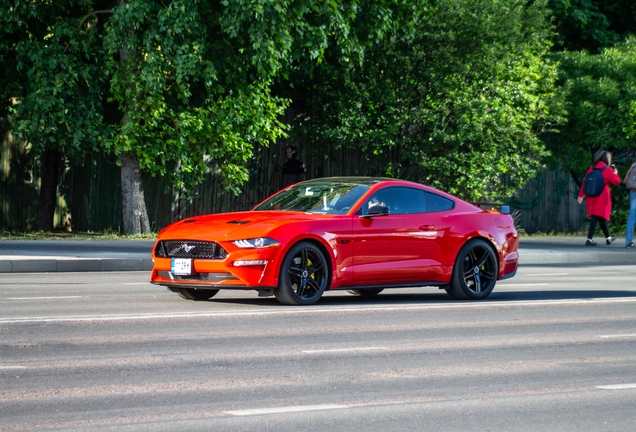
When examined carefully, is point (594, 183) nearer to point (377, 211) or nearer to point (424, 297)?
point (424, 297)

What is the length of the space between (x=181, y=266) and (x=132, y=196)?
42.1ft

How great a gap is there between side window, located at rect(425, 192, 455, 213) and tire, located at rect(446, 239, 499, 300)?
50 cm

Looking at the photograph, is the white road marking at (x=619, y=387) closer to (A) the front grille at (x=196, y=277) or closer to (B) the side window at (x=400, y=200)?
(A) the front grille at (x=196, y=277)

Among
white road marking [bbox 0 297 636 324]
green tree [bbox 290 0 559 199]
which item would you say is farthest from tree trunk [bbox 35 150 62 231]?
white road marking [bbox 0 297 636 324]

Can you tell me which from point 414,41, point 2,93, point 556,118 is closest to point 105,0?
point 2,93

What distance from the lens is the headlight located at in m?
12.4

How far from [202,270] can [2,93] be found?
44.8 feet

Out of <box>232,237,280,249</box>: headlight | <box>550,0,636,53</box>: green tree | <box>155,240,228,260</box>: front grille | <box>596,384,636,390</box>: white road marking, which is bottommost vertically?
<box>596,384,636,390</box>: white road marking

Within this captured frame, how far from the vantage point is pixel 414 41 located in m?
27.0

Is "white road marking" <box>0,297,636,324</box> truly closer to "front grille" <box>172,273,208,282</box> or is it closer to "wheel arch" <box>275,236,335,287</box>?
"wheel arch" <box>275,236,335,287</box>

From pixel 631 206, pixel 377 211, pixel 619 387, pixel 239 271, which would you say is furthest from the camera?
pixel 631 206

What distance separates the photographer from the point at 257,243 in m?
12.4

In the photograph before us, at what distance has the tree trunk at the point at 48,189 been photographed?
2692 centimetres

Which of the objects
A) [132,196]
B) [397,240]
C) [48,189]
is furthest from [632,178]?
[397,240]
